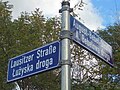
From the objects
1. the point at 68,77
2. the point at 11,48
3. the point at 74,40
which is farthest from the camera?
the point at 11,48

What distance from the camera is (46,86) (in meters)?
15.0

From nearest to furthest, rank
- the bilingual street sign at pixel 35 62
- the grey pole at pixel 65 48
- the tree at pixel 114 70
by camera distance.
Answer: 1. the grey pole at pixel 65 48
2. the bilingual street sign at pixel 35 62
3. the tree at pixel 114 70

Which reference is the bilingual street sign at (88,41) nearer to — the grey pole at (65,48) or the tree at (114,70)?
the grey pole at (65,48)

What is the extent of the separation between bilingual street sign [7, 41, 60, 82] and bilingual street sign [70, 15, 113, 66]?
0.28 meters

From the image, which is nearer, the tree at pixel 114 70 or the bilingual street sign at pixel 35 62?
the bilingual street sign at pixel 35 62

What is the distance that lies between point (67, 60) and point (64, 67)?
0.09m

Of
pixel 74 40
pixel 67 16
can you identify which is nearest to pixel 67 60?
pixel 74 40

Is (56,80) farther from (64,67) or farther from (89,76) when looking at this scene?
(64,67)

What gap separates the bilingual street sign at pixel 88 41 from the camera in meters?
4.03

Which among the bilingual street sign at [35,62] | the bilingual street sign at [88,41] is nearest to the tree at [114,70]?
the bilingual street sign at [88,41]

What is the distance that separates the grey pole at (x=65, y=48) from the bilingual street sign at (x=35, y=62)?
0.44 feet

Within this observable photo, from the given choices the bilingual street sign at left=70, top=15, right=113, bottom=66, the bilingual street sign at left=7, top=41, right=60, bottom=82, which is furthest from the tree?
the bilingual street sign at left=7, top=41, right=60, bottom=82

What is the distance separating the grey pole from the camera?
3.67m

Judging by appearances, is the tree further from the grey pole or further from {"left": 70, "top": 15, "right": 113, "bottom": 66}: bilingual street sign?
the grey pole
